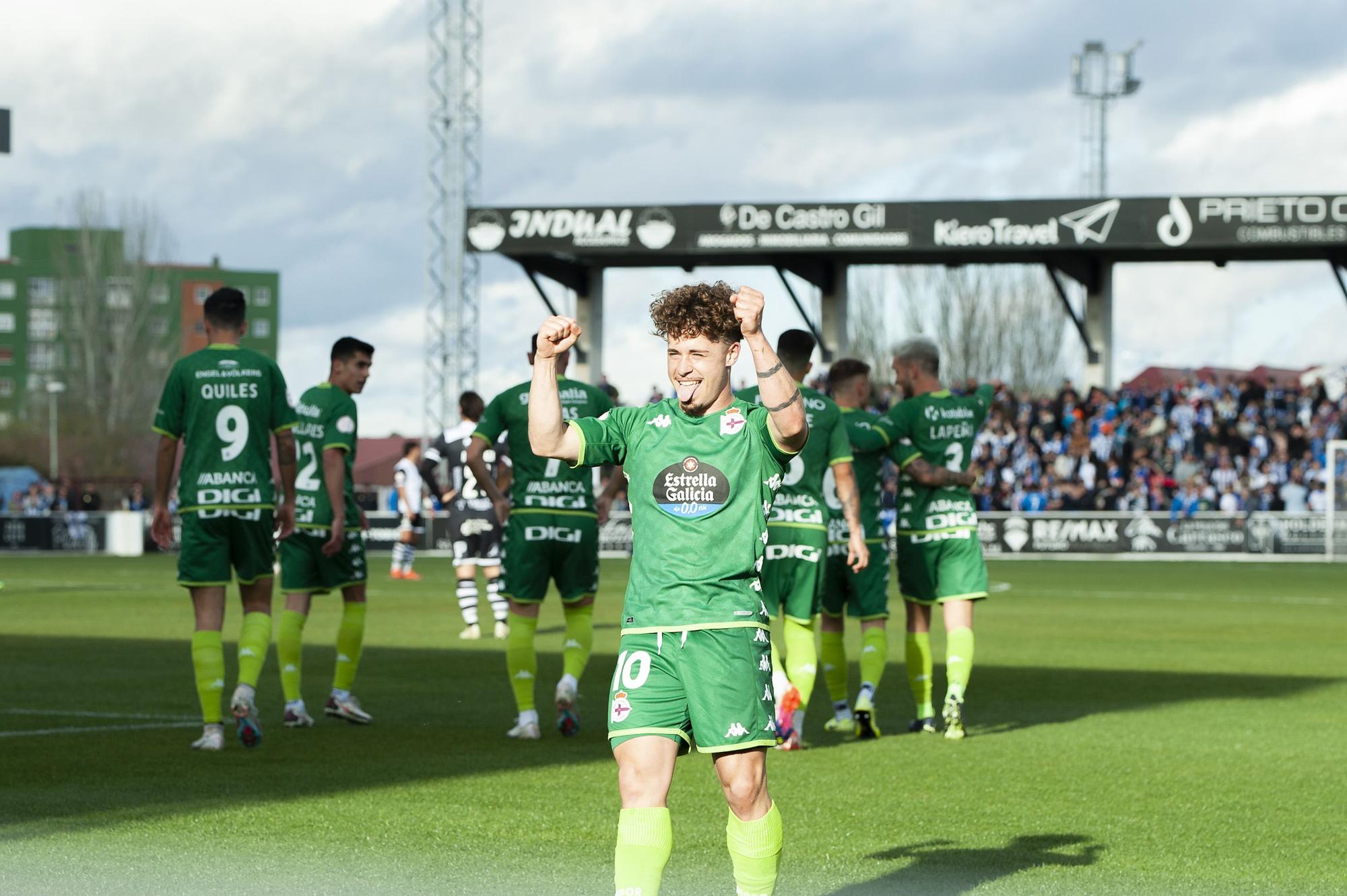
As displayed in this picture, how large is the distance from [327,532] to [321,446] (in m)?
0.53

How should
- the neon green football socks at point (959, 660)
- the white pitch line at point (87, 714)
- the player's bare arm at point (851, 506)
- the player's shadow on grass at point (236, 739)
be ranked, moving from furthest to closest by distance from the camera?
the white pitch line at point (87, 714) → the neon green football socks at point (959, 660) → the player's bare arm at point (851, 506) → the player's shadow on grass at point (236, 739)

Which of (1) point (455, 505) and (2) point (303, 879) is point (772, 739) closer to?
(2) point (303, 879)

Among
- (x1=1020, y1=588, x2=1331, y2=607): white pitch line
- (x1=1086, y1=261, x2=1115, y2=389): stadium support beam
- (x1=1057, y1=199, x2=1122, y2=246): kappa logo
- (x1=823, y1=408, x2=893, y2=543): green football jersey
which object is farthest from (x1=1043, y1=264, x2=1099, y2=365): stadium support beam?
(x1=823, y1=408, x2=893, y2=543): green football jersey

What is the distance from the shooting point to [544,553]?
31.0 feet

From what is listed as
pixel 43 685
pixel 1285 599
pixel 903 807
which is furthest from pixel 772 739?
pixel 1285 599

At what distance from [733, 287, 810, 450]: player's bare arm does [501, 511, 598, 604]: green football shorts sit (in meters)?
4.82

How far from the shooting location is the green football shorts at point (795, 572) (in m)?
8.98

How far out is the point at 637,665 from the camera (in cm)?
465

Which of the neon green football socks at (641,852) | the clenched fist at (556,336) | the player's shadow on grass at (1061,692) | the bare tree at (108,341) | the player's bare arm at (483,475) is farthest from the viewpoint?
the bare tree at (108,341)

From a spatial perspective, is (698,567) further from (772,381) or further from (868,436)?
(868,436)

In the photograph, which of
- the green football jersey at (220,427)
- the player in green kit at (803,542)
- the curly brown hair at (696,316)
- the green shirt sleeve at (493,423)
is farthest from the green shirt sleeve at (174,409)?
the curly brown hair at (696,316)

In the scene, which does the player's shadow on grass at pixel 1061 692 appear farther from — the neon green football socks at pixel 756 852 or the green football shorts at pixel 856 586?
the neon green football socks at pixel 756 852

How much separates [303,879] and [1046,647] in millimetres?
11063

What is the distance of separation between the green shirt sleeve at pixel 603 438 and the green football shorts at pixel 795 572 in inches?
161
